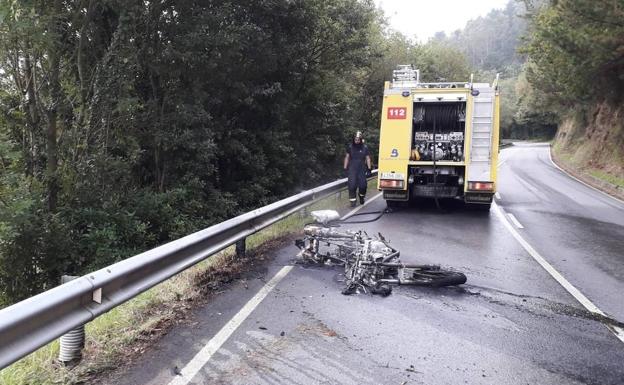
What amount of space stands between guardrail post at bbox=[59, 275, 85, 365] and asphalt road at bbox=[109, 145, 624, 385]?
0.38 meters

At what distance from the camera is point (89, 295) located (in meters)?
3.45

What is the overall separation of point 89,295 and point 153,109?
10.3 m

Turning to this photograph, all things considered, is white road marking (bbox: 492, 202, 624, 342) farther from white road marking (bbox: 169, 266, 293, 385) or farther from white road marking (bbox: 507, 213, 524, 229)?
white road marking (bbox: 169, 266, 293, 385)

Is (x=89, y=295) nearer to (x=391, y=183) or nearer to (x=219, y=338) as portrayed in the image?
(x=219, y=338)

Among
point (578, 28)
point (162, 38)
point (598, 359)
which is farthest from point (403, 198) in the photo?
point (578, 28)

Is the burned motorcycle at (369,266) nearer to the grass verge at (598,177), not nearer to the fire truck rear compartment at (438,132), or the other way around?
the fire truck rear compartment at (438,132)

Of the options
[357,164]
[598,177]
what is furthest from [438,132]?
[598,177]

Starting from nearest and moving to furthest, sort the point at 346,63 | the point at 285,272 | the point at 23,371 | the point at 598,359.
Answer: the point at 23,371, the point at 598,359, the point at 285,272, the point at 346,63

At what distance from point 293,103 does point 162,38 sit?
668 cm

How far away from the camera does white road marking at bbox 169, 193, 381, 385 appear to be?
3.44 meters

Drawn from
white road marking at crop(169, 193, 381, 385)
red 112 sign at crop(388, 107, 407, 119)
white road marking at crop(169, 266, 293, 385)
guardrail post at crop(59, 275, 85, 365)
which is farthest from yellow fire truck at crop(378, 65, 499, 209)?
guardrail post at crop(59, 275, 85, 365)

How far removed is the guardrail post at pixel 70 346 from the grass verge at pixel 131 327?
0.05 meters

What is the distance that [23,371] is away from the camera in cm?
330

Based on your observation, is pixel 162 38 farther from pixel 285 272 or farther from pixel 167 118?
pixel 285 272
